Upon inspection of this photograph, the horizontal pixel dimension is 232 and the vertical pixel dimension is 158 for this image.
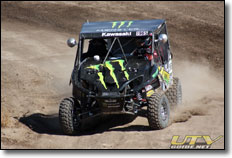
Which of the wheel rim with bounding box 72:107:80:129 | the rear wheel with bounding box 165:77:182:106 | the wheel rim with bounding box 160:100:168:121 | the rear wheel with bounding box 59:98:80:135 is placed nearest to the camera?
the wheel rim with bounding box 160:100:168:121

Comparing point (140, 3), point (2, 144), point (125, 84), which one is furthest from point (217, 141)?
point (140, 3)

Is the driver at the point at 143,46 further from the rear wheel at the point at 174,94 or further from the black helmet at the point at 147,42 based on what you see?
the rear wheel at the point at 174,94

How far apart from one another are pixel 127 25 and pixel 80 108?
2.35 m

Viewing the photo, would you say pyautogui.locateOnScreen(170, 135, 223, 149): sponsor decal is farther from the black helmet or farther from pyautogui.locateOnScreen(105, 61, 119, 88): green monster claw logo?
the black helmet

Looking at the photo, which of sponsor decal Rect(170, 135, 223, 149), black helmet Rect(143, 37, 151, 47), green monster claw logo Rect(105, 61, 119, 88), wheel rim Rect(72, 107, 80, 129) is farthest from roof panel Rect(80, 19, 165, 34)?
sponsor decal Rect(170, 135, 223, 149)

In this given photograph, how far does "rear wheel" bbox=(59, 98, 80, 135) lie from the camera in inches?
424

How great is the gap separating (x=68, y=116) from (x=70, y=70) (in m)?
8.03

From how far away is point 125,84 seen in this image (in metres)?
10.6

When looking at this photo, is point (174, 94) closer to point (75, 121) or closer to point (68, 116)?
point (75, 121)

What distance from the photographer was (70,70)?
18.7 meters

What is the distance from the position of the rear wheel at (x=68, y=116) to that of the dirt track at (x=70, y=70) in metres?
0.19

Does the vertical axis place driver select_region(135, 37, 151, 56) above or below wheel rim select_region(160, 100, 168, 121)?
above

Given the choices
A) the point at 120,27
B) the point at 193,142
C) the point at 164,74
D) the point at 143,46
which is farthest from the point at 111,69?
the point at 193,142

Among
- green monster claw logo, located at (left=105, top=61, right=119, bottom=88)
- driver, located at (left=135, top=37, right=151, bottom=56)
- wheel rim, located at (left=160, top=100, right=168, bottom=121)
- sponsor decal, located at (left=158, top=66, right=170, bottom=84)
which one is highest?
driver, located at (left=135, top=37, right=151, bottom=56)
